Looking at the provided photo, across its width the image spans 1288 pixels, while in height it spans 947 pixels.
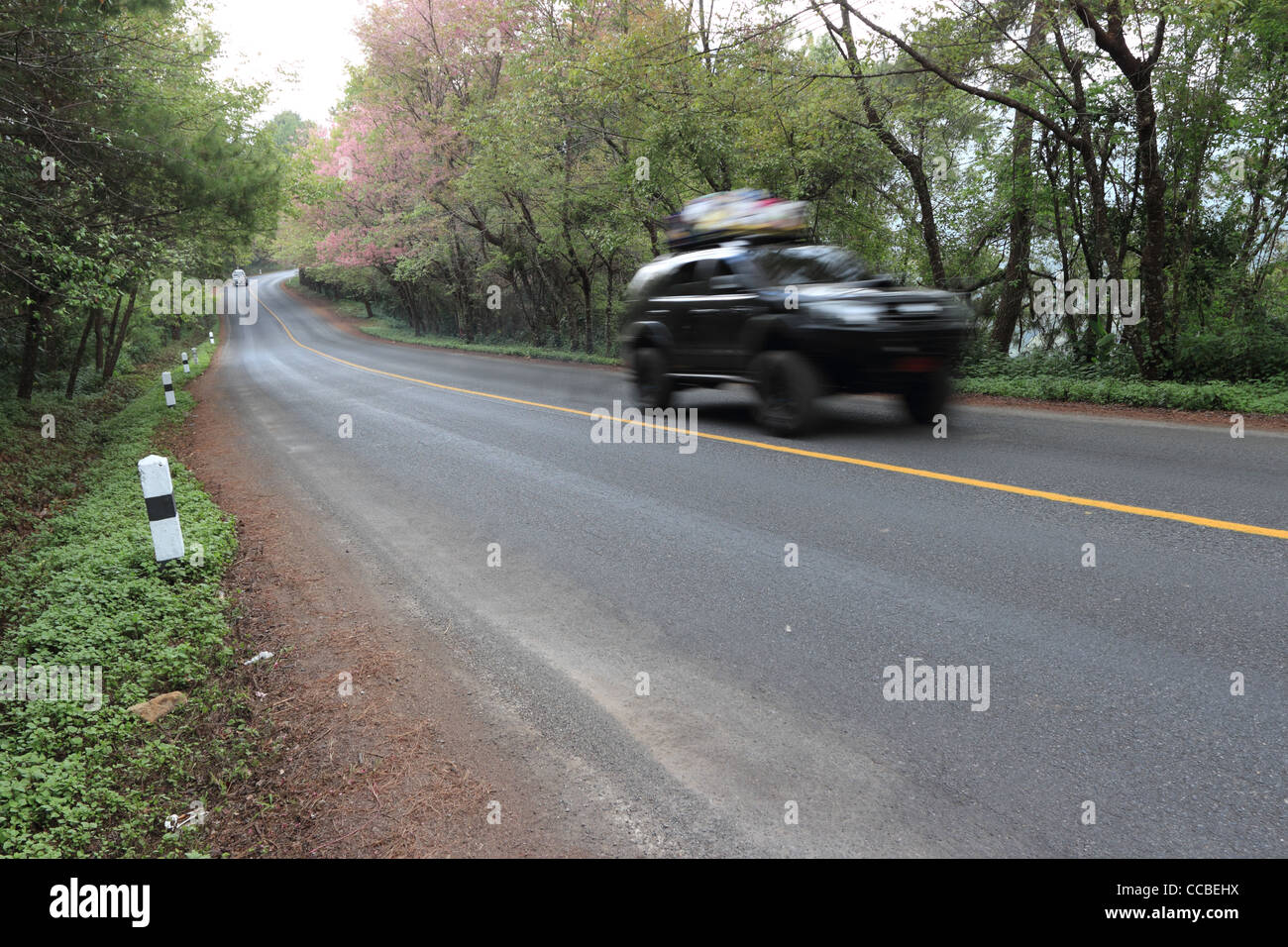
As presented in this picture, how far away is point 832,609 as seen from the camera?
14.4 ft

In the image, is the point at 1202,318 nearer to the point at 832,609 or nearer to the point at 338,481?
the point at 832,609

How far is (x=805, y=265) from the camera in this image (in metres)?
9.28

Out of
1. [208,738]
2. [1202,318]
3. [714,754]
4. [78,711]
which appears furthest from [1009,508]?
[1202,318]

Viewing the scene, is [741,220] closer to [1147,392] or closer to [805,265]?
[805,265]

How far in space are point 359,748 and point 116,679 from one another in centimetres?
171

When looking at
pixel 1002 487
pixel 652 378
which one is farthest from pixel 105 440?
pixel 1002 487

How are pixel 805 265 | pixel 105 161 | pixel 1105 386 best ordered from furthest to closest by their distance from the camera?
pixel 105 161, pixel 1105 386, pixel 805 265

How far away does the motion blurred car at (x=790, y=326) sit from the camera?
828 cm

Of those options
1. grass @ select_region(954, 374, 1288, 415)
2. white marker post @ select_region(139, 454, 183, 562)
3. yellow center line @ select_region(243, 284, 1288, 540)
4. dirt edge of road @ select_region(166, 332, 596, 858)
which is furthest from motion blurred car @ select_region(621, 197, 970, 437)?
white marker post @ select_region(139, 454, 183, 562)

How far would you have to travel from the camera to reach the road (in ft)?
9.04

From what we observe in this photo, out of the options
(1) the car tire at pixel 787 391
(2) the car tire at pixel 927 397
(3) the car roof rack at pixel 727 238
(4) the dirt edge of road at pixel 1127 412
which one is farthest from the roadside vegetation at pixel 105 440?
(4) the dirt edge of road at pixel 1127 412

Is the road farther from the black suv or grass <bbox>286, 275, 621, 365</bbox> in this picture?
grass <bbox>286, 275, 621, 365</bbox>

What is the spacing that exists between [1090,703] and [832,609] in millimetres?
1395

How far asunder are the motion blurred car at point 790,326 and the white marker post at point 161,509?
19.4 ft
